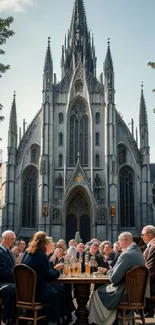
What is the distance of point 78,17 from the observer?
40.6m

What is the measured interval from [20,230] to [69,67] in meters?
16.9

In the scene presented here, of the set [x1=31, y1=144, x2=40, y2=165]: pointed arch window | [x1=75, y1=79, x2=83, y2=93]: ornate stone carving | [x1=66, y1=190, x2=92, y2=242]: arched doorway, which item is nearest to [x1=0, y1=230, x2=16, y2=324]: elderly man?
[x1=66, y1=190, x2=92, y2=242]: arched doorway

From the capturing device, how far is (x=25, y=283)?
20.2 ft

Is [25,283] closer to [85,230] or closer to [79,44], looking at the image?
[85,230]

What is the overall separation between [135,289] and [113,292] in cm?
38

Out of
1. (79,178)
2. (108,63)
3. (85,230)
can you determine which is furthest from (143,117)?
(85,230)

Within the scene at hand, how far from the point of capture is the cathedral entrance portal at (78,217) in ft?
103

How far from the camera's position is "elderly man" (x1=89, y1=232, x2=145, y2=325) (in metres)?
6.22

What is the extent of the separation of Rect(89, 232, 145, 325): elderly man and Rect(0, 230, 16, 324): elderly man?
4.56 feet

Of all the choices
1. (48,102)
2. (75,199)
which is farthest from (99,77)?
(75,199)

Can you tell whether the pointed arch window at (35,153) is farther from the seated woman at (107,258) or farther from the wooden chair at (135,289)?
the wooden chair at (135,289)

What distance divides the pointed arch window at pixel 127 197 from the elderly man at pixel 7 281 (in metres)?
25.1

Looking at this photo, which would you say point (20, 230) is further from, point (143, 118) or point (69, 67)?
point (69, 67)

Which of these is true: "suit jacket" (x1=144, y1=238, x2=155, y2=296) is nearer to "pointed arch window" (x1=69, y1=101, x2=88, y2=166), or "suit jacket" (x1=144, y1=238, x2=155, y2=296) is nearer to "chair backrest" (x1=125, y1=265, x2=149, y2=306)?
"chair backrest" (x1=125, y1=265, x2=149, y2=306)
